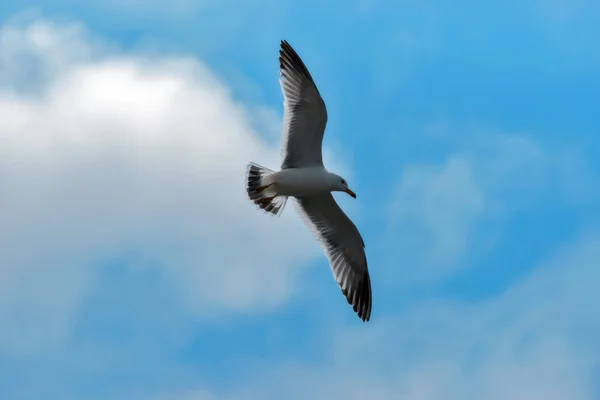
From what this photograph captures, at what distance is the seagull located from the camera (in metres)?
12.7

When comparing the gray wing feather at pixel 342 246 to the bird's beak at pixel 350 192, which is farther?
the gray wing feather at pixel 342 246

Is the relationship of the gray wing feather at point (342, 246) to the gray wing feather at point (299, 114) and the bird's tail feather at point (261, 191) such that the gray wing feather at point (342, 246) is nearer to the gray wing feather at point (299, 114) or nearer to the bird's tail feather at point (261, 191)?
the bird's tail feather at point (261, 191)

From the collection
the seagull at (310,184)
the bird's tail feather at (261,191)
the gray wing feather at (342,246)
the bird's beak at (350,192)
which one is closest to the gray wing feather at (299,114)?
the seagull at (310,184)

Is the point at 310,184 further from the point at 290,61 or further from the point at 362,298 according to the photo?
the point at 362,298

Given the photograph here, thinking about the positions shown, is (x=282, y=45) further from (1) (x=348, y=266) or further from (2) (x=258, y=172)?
(1) (x=348, y=266)

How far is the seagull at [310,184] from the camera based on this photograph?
12727mm

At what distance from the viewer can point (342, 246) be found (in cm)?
1396

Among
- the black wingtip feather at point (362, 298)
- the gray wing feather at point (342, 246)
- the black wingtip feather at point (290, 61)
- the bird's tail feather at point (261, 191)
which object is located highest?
the black wingtip feather at point (290, 61)

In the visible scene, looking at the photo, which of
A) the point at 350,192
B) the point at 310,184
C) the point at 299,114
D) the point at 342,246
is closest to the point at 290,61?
the point at 299,114

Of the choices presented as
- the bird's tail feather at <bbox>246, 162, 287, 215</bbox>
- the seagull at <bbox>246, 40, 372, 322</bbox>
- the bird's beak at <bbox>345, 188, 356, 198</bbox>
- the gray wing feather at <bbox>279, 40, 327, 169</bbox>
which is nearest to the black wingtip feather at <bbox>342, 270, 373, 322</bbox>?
the seagull at <bbox>246, 40, 372, 322</bbox>

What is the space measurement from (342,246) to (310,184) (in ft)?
4.62

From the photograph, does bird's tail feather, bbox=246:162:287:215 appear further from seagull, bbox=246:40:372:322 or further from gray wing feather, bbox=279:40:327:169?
gray wing feather, bbox=279:40:327:169

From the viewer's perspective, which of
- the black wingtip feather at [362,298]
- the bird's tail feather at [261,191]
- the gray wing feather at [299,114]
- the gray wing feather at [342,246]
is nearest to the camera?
the gray wing feather at [299,114]

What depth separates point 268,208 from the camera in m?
13.5
